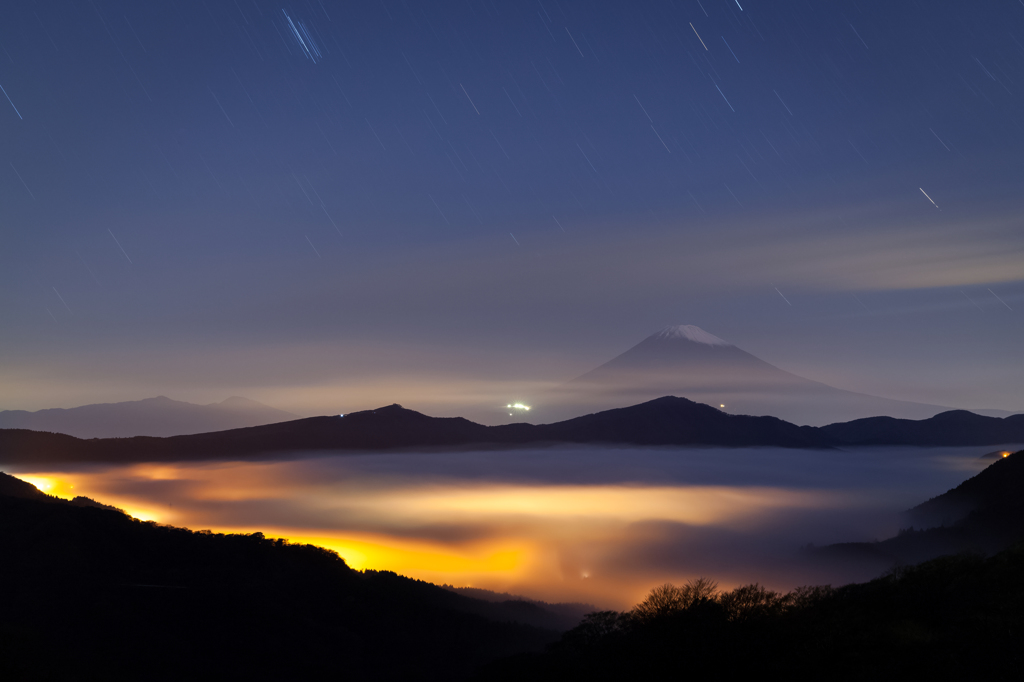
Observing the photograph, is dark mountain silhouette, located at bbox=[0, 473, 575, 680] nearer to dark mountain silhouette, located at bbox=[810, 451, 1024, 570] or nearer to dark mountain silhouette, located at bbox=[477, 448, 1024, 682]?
dark mountain silhouette, located at bbox=[477, 448, 1024, 682]

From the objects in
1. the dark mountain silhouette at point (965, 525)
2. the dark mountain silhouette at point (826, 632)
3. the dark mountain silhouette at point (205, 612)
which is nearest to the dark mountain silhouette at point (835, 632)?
the dark mountain silhouette at point (826, 632)

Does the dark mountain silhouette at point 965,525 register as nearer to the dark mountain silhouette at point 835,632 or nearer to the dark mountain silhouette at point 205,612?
the dark mountain silhouette at point 205,612

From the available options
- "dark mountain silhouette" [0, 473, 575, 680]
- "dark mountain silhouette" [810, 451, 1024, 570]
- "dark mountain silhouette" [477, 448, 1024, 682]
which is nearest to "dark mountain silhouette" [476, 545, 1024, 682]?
"dark mountain silhouette" [477, 448, 1024, 682]

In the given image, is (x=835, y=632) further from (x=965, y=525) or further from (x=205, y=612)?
(x=965, y=525)

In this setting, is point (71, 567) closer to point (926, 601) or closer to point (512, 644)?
point (512, 644)

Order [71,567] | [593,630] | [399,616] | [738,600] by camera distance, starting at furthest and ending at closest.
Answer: [399,616], [71,567], [593,630], [738,600]

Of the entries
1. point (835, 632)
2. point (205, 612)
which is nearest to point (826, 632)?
point (835, 632)

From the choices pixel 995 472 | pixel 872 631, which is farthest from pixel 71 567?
pixel 995 472

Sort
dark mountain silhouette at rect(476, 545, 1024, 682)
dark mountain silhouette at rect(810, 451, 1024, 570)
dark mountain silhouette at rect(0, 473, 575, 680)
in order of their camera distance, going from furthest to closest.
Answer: dark mountain silhouette at rect(810, 451, 1024, 570) → dark mountain silhouette at rect(0, 473, 575, 680) → dark mountain silhouette at rect(476, 545, 1024, 682)
